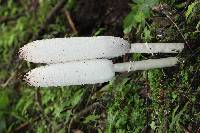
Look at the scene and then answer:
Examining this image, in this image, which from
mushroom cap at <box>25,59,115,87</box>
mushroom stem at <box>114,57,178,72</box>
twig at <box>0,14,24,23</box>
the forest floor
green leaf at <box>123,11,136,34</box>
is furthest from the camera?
twig at <box>0,14,24,23</box>

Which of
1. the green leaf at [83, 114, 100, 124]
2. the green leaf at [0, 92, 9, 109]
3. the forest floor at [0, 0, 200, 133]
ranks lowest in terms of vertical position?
the green leaf at [0, 92, 9, 109]

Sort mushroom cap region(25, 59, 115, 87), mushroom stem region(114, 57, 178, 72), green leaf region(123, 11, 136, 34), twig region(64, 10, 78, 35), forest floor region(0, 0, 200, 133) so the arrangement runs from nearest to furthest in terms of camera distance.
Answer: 1. mushroom cap region(25, 59, 115, 87)
2. mushroom stem region(114, 57, 178, 72)
3. forest floor region(0, 0, 200, 133)
4. green leaf region(123, 11, 136, 34)
5. twig region(64, 10, 78, 35)

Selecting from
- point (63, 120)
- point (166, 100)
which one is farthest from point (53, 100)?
point (166, 100)

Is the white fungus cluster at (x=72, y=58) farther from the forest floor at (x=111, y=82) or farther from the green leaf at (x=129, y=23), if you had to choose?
the green leaf at (x=129, y=23)

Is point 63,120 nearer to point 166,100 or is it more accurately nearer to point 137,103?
point 137,103

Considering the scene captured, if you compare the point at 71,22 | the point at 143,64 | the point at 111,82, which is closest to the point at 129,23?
the point at 111,82

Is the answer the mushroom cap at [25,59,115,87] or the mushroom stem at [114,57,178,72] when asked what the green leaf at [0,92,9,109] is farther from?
the mushroom stem at [114,57,178,72]

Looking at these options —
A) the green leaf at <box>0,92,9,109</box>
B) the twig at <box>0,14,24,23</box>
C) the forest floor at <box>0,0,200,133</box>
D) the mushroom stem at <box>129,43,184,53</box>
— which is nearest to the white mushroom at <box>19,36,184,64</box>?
the mushroom stem at <box>129,43,184,53</box>

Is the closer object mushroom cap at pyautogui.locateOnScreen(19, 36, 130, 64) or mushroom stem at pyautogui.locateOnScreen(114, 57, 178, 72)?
mushroom cap at pyautogui.locateOnScreen(19, 36, 130, 64)
